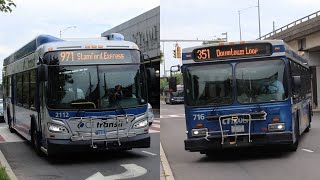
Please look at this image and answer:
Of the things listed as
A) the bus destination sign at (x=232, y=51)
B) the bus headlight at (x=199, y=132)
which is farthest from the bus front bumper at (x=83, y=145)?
the bus destination sign at (x=232, y=51)

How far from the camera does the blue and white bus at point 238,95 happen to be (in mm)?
10320

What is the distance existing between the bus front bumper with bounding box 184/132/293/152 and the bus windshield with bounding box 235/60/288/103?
0.74 meters

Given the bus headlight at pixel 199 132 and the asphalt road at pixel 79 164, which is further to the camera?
the bus headlight at pixel 199 132

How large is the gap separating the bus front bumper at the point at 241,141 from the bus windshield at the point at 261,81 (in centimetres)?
74

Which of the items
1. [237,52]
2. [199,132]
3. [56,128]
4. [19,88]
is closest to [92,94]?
[56,128]

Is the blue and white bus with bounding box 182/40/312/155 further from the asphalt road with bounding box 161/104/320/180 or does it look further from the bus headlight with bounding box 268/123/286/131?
the asphalt road with bounding box 161/104/320/180

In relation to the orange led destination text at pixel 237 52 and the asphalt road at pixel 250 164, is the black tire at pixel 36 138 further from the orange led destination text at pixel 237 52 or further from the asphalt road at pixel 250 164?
the orange led destination text at pixel 237 52

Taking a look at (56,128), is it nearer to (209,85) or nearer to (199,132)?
(199,132)

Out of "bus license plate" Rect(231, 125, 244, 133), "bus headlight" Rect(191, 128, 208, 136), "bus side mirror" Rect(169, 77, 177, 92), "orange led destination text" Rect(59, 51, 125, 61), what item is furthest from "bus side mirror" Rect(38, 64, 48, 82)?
"bus license plate" Rect(231, 125, 244, 133)

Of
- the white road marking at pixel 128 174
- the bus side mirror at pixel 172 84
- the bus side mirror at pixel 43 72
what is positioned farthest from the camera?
the bus side mirror at pixel 172 84

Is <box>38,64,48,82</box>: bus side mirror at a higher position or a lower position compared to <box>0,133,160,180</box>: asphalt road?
higher

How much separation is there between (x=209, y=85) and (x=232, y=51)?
886mm

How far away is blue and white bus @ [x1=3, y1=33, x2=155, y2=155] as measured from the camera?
923 centimetres

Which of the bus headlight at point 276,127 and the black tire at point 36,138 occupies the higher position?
the bus headlight at point 276,127
